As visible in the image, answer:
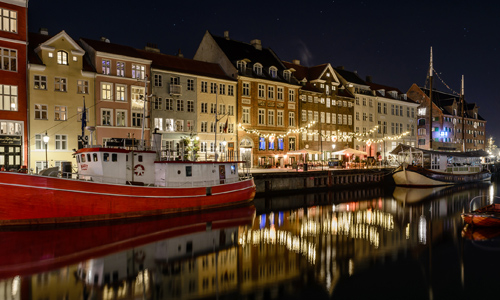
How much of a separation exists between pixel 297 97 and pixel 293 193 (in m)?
17.9

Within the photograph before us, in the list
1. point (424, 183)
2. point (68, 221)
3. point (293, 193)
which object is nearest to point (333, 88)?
point (424, 183)

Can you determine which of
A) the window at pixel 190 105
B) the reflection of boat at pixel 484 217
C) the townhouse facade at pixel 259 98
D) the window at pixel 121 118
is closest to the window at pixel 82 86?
the window at pixel 121 118

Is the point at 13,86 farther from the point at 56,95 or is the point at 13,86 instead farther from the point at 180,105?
the point at 180,105

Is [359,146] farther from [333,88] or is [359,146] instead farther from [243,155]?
[243,155]

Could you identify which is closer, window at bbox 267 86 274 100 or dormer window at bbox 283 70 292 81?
window at bbox 267 86 274 100

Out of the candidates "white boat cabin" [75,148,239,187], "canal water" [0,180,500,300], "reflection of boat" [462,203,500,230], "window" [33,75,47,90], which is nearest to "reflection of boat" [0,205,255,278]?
"canal water" [0,180,500,300]

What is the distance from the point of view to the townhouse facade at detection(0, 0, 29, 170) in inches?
1183

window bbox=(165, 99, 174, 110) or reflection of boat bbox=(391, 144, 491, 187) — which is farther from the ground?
window bbox=(165, 99, 174, 110)

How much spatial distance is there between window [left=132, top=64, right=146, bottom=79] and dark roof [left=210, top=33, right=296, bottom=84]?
11905 mm

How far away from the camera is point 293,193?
127ft

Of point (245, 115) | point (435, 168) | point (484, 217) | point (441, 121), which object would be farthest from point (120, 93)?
point (441, 121)

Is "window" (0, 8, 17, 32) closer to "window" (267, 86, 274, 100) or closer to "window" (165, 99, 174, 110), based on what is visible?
"window" (165, 99, 174, 110)

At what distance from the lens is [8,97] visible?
3045 centimetres

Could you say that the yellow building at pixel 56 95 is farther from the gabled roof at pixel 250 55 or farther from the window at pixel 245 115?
the gabled roof at pixel 250 55
